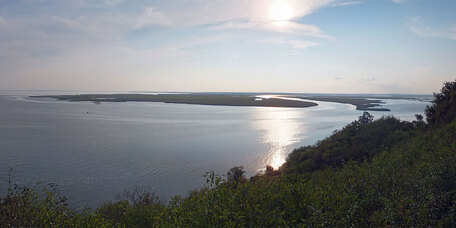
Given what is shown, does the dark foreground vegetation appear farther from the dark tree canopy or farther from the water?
the dark tree canopy

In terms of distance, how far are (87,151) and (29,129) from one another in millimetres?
17402

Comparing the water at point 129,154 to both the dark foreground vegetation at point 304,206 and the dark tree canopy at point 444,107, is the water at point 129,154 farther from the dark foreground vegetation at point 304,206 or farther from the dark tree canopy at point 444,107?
the dark tree canopy at point 444,107

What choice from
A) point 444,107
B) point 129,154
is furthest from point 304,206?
point 129,154

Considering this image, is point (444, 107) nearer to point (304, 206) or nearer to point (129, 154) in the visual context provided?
point (304, 206)

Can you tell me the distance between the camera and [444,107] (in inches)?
789

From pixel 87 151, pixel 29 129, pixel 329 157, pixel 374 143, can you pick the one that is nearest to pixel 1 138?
pixel 29 129

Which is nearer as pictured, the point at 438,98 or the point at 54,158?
the point at 438,98

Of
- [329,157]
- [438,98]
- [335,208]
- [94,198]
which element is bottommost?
[94,198]

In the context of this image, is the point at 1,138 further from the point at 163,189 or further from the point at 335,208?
the point at 335,208

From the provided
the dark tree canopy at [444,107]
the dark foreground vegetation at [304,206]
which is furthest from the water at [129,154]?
the dark tree canopy at [444,107]

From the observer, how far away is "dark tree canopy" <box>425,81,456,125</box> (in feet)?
63.5

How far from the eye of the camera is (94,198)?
16.4 meters

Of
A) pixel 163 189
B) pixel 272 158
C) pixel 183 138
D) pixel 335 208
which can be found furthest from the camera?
pixel 183 138

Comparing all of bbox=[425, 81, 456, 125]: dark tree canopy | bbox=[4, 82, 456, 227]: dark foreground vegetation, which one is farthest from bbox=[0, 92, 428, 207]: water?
bbox=[425, 81, 456, 125]: dark tree canopy
